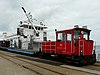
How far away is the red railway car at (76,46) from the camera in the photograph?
14.3m

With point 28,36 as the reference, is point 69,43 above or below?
below

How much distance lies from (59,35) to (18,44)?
14.5 m

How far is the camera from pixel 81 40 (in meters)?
14.4

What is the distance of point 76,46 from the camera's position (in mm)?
14391

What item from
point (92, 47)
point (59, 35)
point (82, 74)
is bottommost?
point (82, 74)

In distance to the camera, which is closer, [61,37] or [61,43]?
[61,43]

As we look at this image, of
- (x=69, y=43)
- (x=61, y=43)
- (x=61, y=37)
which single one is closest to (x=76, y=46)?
(x=69, y=43)

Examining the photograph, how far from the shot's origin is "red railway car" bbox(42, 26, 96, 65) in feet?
46.8

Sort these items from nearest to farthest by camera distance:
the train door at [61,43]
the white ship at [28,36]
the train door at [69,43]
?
1. the train door at [69,43]
2. the train door at [61,43]
3. the white ship at [28,36]

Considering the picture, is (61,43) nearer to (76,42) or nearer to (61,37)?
(61,37)

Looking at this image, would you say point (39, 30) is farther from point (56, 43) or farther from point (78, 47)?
point (78, 47)

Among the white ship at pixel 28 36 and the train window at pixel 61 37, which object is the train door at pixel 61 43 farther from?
the white ship at pixel 28 36

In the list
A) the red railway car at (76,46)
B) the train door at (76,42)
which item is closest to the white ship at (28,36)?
the red railway car at (76,46)

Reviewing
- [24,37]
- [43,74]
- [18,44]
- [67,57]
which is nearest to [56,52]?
[67,57]
